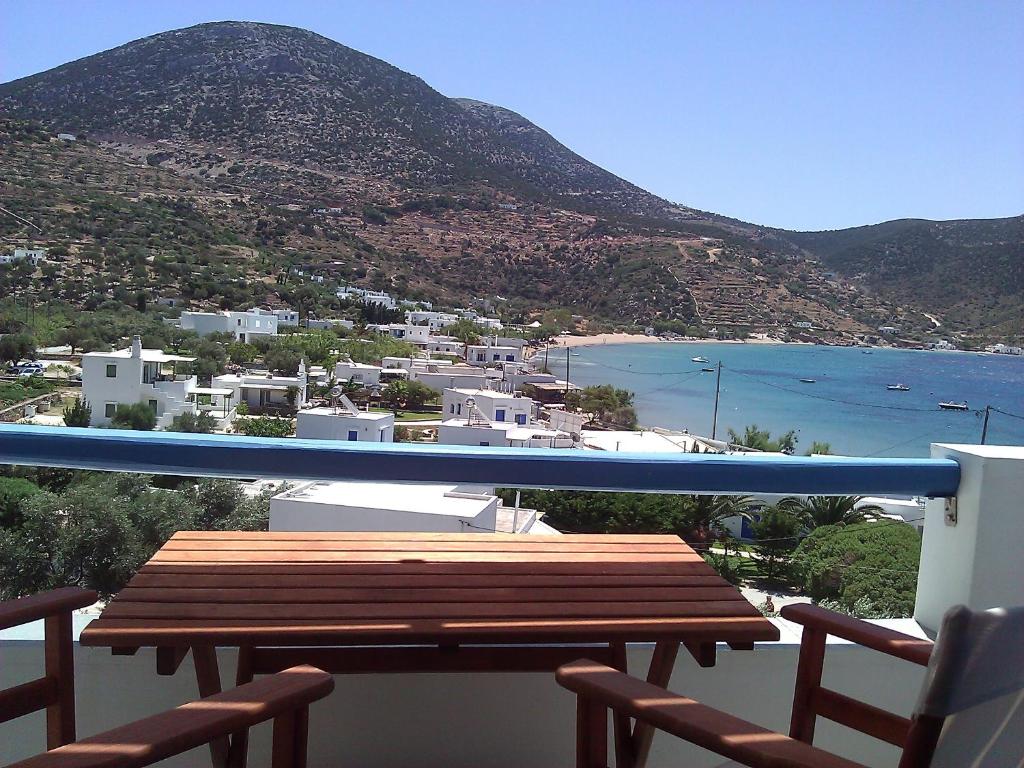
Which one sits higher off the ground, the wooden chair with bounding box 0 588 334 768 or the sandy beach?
the wooden chair with bounding box 0 588 334 768

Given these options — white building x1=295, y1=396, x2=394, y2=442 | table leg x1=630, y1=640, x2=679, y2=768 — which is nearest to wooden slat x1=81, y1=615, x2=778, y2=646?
table leg x1=630, y1=640, x2=679, y2=768

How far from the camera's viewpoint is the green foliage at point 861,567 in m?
2.65

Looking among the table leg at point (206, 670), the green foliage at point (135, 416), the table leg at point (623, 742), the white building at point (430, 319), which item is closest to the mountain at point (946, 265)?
the white building at point (430, 319)

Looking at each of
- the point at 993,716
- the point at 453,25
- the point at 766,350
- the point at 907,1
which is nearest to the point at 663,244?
the point at 766,350

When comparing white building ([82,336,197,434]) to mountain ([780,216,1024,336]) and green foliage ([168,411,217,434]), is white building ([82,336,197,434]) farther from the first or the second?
mountain ([780,216,1024,336])

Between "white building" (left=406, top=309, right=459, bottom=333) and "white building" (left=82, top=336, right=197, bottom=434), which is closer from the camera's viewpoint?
"white building" (left=82, top=336, right=197, bottom=434)

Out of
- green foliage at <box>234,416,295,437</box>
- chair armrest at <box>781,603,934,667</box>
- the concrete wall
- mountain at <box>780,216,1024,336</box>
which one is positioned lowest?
green foliage at <box>234,416,295,437</box>

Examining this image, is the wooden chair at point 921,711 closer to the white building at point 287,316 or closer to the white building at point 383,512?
the white building at point 383,512

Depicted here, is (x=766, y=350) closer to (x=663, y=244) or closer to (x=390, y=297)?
(x=663, y=244)

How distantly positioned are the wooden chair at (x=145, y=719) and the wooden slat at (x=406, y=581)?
0.14 meters

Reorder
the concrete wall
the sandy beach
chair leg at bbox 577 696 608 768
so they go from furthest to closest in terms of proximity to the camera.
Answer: the sandy beach, the concrete wall, chair leg at bbox 577 696 608 768

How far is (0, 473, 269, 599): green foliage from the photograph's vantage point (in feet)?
7.40

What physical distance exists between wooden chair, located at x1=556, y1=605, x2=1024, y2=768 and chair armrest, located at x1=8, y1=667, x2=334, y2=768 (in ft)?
1.22

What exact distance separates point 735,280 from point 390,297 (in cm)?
3232
